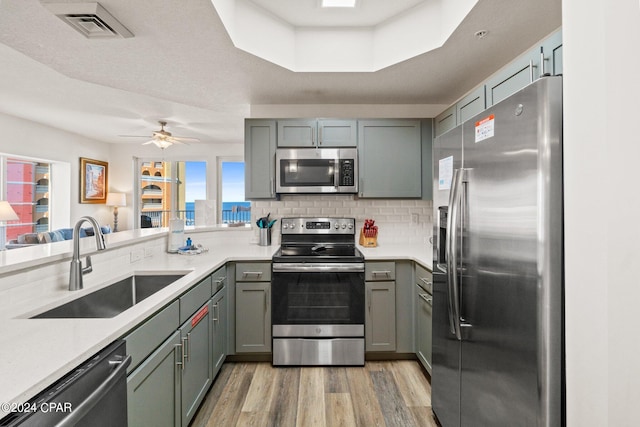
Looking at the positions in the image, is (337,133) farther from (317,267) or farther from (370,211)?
(317,267)

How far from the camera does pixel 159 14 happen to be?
5.71ft

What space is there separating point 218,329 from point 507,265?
6.29ft

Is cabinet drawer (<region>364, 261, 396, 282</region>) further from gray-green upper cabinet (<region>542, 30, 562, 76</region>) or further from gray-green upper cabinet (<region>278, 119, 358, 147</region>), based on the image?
gray-green upper cabinet (<region>542, 30, 562, 76</region>)

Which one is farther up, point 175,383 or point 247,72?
point 247,72

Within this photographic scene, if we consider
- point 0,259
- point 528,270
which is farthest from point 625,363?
point 0,259

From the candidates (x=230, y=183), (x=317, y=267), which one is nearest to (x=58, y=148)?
(x=230, y=183)

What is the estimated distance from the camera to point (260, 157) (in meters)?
2.99

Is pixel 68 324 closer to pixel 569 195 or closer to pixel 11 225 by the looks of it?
pixel 569 195

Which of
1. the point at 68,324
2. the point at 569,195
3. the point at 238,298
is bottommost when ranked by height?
the point at 238,298

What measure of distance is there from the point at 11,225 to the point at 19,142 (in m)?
1.27

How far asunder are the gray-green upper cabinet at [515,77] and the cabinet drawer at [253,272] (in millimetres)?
1920

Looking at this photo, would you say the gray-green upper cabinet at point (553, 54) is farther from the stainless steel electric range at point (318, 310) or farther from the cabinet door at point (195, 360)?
the cabinet door at point (195, 360)

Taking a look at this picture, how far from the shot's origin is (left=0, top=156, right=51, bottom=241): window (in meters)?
4.82

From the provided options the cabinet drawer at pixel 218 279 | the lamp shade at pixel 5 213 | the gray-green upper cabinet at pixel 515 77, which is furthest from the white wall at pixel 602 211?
the lamp shade at pixel 5 213
